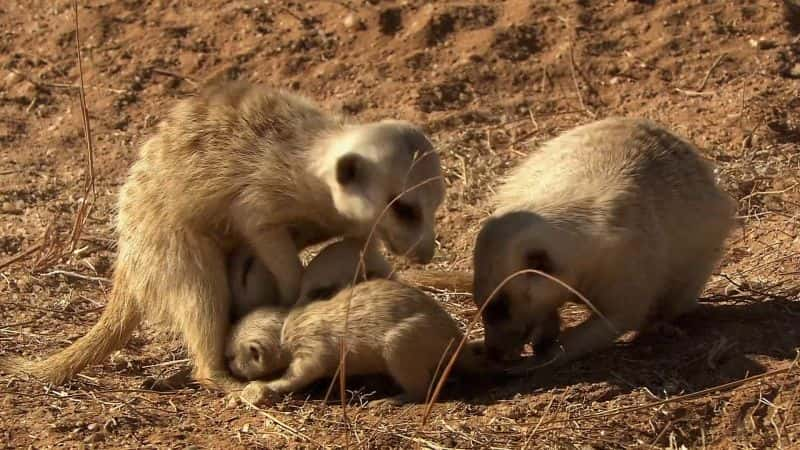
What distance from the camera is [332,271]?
5695mm

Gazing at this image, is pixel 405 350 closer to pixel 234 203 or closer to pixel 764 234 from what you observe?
pixel 234 203

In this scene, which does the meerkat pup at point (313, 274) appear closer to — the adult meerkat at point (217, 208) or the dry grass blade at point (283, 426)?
the adult meerkat at point (217, 208)

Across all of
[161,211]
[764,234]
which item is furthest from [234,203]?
[764,234]

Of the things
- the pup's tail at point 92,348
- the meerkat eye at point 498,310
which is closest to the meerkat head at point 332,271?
the meerkat eye at point 498,310

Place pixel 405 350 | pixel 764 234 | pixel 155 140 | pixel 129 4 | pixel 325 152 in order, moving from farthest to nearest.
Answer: pixel 129 4, pixel 764 234, pixel 155 140, pixel 325 152, pixel 405 350

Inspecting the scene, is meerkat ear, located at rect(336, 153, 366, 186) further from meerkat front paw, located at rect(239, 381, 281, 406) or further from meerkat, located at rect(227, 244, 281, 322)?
meerkat front paw, located at rect(239, 381, 281, 406)

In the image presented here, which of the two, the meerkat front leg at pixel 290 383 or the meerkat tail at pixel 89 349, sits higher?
the meerkat tail at pixel 89 349

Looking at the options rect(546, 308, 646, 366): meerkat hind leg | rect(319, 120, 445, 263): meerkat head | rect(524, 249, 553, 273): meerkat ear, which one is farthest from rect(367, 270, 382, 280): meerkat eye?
rect(546, 308, 646, 366): meerkat hind leg

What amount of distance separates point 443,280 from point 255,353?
146 cm

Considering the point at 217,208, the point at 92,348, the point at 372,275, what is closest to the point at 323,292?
the point at 372,275

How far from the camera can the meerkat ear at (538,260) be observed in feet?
18.2

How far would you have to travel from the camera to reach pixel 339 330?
5391 mm

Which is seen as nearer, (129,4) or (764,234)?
(764,234)

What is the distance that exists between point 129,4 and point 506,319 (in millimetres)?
6416
